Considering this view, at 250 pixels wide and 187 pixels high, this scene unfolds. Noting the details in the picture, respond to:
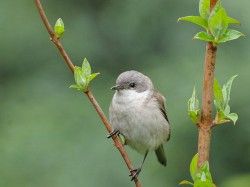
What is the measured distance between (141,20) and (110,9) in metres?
0.46

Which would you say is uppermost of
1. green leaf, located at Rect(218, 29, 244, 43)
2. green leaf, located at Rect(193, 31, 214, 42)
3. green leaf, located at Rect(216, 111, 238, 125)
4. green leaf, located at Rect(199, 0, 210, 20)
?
green leaf, located at Rect(199, 0, 210, 20)

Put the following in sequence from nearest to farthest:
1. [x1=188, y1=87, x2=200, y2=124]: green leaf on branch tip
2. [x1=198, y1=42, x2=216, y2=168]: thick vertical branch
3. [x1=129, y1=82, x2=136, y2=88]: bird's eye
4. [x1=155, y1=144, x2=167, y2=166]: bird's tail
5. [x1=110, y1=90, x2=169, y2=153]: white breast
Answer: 1. [x1=198, y1=42, x2=216, y2=168]: thick vertical branch
2. [x1=188, y1=87, x2=200, y2=124]: green leaf on branch tip
3. [x1=110, y1=90, x2=169, y2=153]: white breast
4. [x1=129, y1=82, x2=136, y2=88]: bird's eye
5. [x1=155, y1=144, x2=167, y2=166]: bird's tail

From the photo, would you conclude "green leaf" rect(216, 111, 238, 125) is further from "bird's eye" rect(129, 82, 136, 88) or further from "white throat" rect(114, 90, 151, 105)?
"bird's eye" rect(129, 82, 136, 88)

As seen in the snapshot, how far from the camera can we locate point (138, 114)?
3.70 meters

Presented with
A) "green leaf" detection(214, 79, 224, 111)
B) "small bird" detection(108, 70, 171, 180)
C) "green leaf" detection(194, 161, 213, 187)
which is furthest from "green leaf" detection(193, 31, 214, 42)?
"small bird" detection(108, 70, 171, 180)

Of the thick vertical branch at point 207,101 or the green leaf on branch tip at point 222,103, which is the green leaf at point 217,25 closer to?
the thick vertical branch at point 207,101

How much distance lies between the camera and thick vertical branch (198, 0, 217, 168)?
57.3 inches

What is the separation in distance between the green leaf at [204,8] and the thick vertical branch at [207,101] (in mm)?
31

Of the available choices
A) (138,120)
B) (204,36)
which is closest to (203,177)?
(204,36)

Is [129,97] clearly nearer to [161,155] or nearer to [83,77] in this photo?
[161,155]

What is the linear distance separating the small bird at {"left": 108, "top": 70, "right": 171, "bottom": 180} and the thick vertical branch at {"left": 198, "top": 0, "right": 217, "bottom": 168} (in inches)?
80.8

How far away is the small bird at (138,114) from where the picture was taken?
3660 millimetres

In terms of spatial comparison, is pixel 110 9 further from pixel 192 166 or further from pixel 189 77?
pixel 192 166

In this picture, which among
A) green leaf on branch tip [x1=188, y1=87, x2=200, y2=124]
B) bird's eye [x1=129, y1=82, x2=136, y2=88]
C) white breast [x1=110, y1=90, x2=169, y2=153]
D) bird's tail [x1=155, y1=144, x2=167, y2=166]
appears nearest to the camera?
green leaf on branch tip [x1=188, y1=87, x2=200, y2=124]
